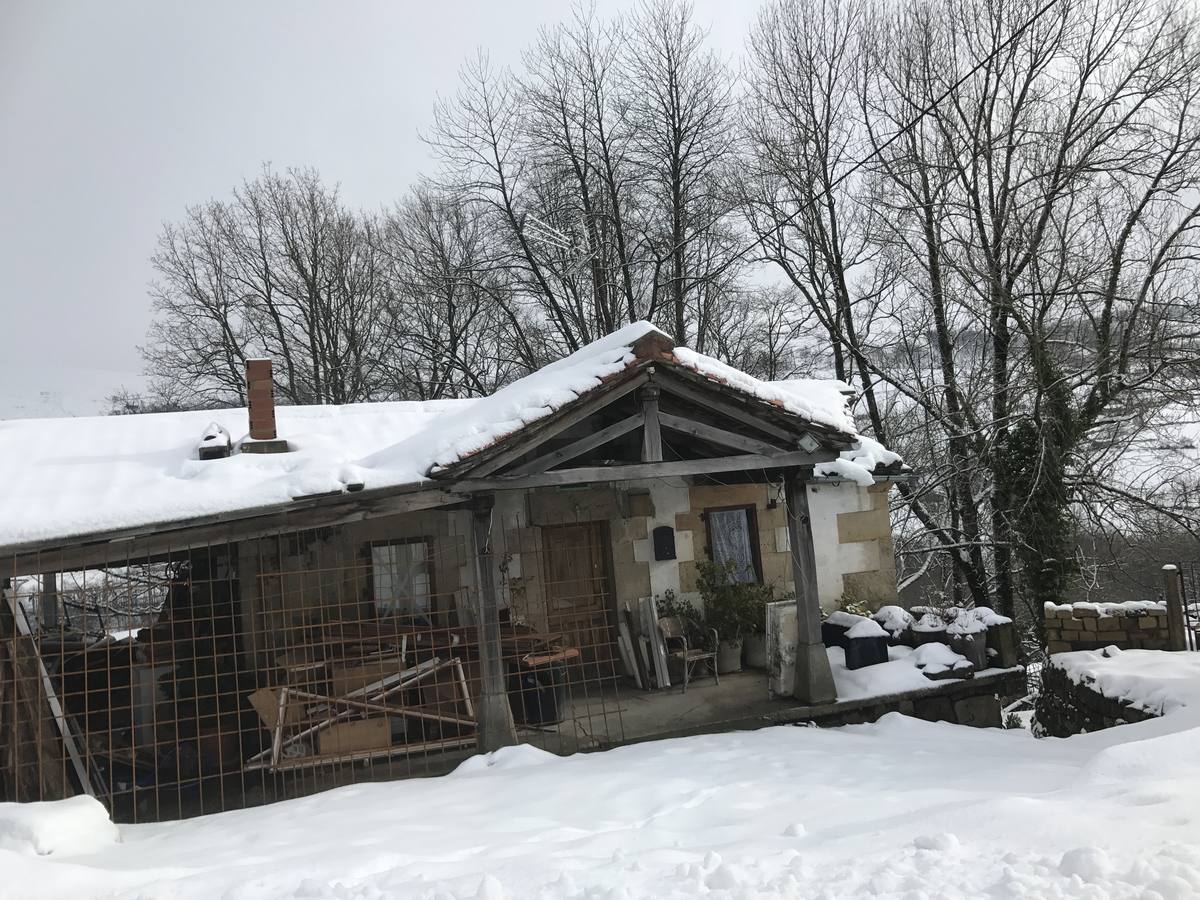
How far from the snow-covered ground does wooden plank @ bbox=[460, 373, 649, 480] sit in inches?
98.5

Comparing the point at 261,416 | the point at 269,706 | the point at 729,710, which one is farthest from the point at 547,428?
the point at 729,710

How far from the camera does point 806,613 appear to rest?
8.19m

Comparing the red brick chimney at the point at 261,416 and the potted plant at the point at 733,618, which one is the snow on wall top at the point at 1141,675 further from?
the red brick chimney at the point at 261,416

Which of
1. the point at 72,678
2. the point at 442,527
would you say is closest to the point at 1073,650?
the point at 442,527

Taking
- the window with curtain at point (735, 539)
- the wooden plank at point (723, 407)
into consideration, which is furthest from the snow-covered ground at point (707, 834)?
the window with curtain at point (735, 539)

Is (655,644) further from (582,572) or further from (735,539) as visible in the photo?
(735,539)

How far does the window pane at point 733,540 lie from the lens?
10711 mm

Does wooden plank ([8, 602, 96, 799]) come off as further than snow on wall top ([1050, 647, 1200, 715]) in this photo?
No

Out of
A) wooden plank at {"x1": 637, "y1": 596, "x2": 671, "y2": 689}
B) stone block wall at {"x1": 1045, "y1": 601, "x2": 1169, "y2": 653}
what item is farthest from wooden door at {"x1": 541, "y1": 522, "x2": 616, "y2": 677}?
stone block wall at {"x1": 1045, "y1": 601, "x2": 1169, "y2": 653}

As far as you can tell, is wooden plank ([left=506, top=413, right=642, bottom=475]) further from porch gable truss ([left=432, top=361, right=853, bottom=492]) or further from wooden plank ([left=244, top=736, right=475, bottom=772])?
wooden plank ([left=244, top=736, right=475, bottom=772])

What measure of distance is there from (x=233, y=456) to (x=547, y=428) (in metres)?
3.31

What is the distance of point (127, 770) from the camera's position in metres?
7.57

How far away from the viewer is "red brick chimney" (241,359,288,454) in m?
8.15

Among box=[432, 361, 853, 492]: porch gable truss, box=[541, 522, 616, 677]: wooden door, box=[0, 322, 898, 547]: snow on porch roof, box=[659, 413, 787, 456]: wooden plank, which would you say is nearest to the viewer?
box=[0, 322, 898, 547]: snow on porch roof
